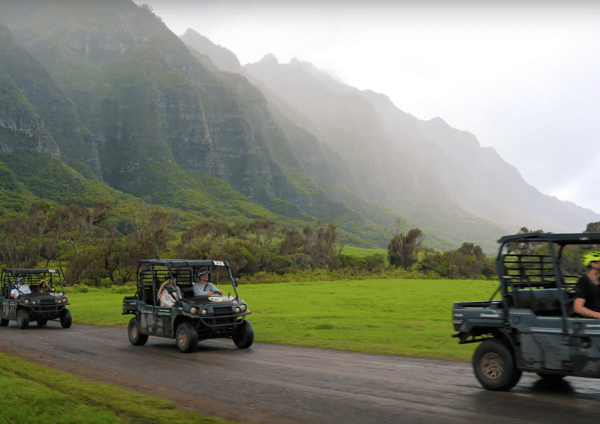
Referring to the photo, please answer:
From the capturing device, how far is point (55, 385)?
34.6 ft

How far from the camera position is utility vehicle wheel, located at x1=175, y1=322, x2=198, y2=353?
16.1 m

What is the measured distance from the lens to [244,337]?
1723 centimetres

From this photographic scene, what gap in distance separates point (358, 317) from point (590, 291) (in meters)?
20.0

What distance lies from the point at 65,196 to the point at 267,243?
58484mm

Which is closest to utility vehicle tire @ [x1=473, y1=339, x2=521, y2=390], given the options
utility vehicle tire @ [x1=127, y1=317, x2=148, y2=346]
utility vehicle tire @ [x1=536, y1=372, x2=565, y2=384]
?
utility vehicle tire @ [x1=536, y1=372, x2=565, y2=384]

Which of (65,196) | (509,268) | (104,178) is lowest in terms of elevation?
(509,268)

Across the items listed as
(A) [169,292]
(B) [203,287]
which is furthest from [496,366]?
(A) [169,292]

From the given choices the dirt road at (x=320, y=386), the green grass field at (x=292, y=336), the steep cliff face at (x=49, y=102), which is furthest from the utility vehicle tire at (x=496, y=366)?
the steep cliff face at (x=49, y=102)

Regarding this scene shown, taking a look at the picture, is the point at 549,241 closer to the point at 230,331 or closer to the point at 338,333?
the point at 230,331

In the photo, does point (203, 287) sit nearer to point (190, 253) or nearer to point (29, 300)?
point (29, 300)

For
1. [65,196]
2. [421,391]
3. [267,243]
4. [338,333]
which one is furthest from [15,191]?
[421,391]

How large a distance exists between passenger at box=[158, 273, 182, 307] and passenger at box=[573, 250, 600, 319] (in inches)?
458

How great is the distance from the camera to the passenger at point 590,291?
9352 mm

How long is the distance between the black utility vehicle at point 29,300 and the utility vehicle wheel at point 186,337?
10716mm
